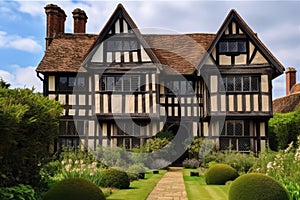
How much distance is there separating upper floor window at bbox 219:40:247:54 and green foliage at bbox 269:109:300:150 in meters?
7.56

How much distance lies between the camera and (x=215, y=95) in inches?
853

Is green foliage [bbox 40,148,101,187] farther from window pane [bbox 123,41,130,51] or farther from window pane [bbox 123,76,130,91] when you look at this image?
window pane [bbox 123,41,130,51]

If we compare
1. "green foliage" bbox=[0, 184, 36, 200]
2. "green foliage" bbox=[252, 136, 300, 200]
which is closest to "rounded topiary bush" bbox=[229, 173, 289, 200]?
"green foliage" bbox=[252, 136, 300, 200]

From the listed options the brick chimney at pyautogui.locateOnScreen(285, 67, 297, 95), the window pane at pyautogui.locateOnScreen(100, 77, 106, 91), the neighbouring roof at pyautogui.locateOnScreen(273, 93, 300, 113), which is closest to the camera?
the window pane at pyautogui.locateOnScreen(100, 77, 106, 91)

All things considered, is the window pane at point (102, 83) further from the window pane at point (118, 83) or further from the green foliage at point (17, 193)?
the green foliage at point (17, 193)

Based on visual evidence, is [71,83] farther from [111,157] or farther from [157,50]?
[111,157]

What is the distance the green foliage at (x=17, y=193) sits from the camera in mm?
7777

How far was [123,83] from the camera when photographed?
22672 mm

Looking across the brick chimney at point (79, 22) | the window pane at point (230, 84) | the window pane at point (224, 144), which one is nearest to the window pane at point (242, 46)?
the window pane at point (230, 84)

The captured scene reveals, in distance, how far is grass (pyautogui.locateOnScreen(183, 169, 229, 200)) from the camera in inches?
463

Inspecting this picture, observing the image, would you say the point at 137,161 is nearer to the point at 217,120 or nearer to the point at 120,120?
the point at 120,120

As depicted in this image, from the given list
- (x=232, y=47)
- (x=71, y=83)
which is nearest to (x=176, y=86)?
(x=232, y=47)

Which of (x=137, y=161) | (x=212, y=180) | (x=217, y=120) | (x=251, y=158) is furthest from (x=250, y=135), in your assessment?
(x=212, y=180)

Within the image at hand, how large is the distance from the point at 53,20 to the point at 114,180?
16.5 metres
